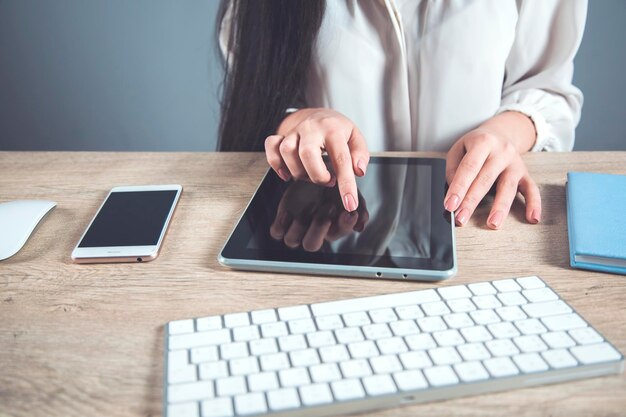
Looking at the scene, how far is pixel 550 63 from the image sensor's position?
0.96 metres

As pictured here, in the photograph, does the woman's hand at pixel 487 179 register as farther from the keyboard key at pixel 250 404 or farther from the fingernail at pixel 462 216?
the keyboard key at pixel 250 404

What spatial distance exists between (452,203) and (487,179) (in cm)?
6

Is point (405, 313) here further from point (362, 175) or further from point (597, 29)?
point (597, 29)

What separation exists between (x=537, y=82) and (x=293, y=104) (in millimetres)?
433

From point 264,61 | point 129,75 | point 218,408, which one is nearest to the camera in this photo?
point 218,408

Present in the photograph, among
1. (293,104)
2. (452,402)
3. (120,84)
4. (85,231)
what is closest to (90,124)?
(120,84)

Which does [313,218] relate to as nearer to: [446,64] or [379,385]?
[379,385]

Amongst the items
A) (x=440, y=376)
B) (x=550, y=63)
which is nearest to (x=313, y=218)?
(x=440, y=376)

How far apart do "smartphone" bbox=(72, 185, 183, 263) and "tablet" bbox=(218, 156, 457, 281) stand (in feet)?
0.29

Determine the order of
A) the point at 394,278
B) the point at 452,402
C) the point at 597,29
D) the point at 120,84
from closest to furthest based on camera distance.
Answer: the point at 452,402 → the point at 394,278 → the point at 597,29 → the point at 120,84

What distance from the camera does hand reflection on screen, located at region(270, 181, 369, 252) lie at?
1.74 feet

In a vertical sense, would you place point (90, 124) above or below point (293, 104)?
below

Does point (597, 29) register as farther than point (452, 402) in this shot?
Yes

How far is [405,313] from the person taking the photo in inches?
16.4
